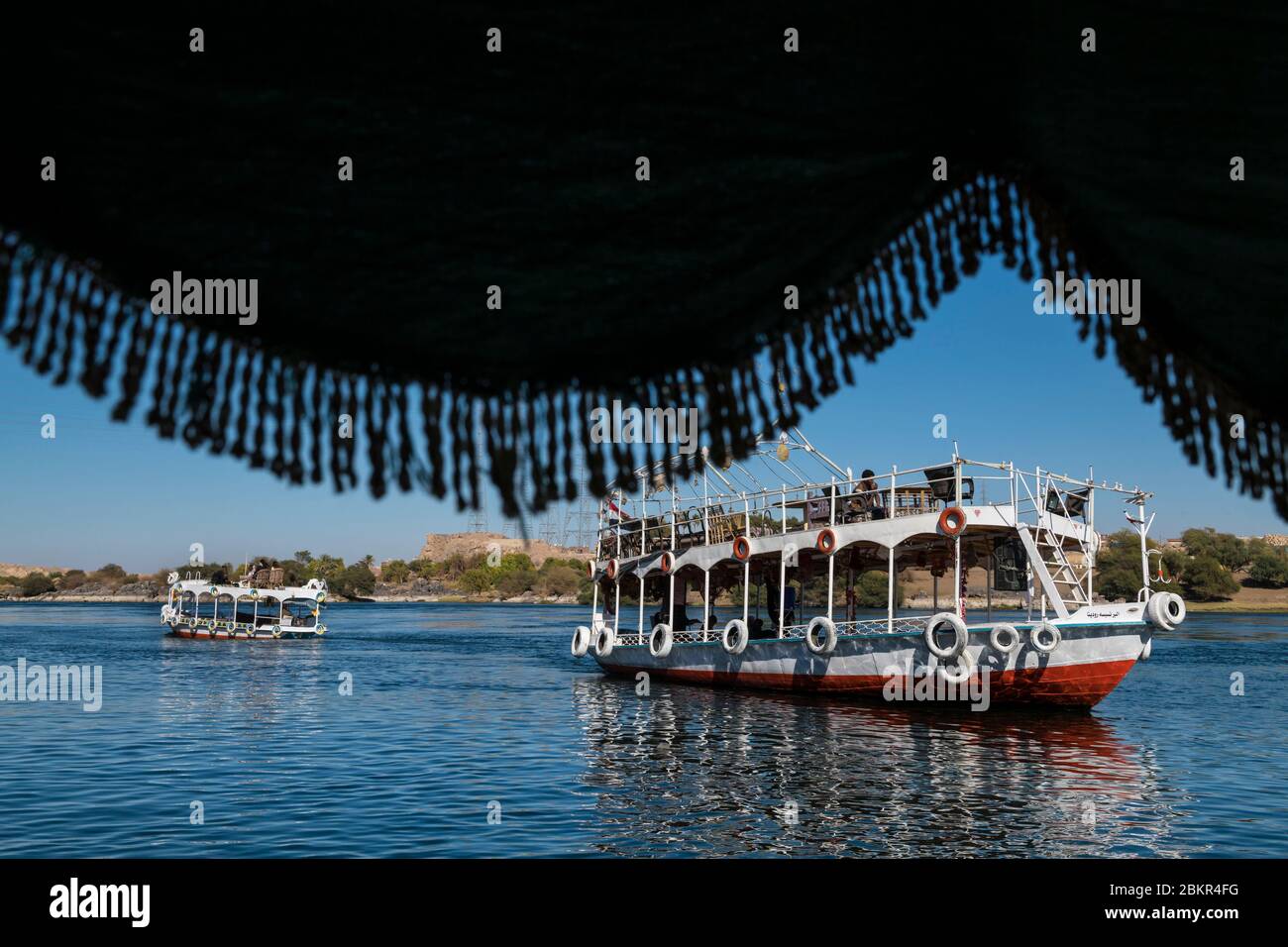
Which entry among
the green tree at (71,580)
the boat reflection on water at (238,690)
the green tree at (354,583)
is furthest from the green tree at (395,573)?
the boat reflection on water at (238,690)

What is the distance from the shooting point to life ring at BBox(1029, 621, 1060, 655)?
778 inches

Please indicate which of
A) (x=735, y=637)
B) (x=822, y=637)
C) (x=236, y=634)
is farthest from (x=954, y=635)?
(x=236, y=634)

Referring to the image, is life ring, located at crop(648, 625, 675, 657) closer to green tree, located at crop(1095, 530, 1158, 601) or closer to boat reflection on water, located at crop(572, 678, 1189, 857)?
boat reflection on water, located at crop(572, 678, 1189, 857)

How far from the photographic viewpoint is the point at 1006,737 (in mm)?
19422

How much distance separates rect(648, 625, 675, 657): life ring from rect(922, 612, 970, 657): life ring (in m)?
7.73

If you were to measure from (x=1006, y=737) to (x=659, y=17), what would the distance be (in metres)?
20.1

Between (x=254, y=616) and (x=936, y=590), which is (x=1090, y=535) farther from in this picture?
(x=254, y=616)

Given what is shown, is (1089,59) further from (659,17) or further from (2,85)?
(2,85)

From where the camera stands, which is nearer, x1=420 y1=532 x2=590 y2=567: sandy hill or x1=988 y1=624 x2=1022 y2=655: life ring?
x1=988 y1=624 x2=1022 y2=655: life ring

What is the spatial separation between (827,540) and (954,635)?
3637 millimetres

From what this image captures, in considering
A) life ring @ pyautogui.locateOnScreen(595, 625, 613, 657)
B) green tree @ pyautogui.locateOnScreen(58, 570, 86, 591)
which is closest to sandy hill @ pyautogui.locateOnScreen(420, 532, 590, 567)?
green tree @ pyautogui.locateOnScreen(58, 570, 86, 591)

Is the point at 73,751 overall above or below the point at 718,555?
below

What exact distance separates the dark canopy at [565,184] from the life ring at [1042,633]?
19275 mm
